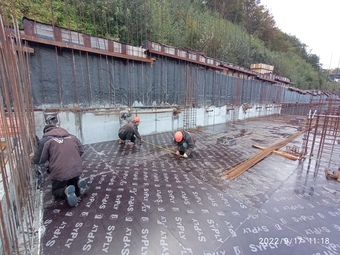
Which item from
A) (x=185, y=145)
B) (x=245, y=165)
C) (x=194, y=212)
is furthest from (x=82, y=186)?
(x=245, y=165)

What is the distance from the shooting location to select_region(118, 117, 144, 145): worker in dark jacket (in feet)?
18.7

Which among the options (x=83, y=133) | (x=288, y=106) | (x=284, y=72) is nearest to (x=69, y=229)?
(x=83, y=133)

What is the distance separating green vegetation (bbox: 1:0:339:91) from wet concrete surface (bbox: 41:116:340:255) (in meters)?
2.70

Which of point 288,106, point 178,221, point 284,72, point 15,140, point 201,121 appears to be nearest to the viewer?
point 15,140

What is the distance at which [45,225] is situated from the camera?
7.24 feet

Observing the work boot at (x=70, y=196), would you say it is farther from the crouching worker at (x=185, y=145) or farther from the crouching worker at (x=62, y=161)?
the crouching worker at (x=185, y=145)

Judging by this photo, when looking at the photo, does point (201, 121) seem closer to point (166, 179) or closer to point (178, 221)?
point (166, 179)

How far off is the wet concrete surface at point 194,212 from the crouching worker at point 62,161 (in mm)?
222

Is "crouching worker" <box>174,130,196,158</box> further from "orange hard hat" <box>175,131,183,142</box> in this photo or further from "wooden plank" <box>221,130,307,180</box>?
"wooden plank" <box>221,130,307,180</box>

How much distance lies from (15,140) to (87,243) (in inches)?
54.6

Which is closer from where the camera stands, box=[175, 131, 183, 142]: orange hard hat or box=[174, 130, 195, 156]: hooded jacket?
box=[175, 131, 183, 142]: orange hard hat

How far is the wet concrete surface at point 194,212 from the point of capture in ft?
6.52
